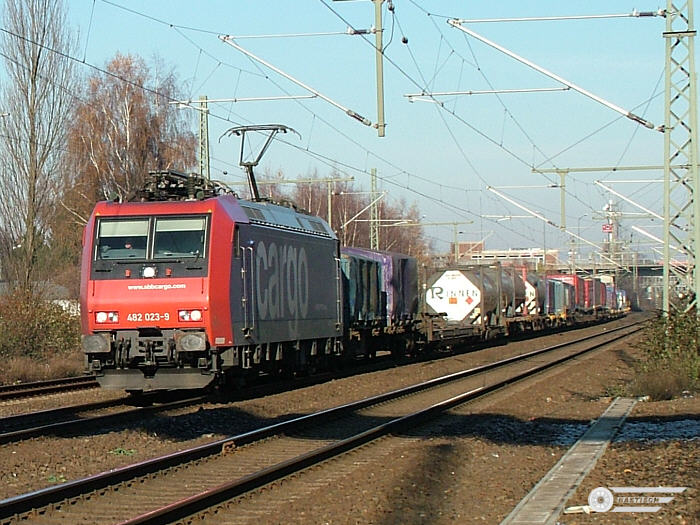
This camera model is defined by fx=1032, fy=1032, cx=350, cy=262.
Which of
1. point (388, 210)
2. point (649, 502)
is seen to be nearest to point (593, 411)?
point (649, 502)

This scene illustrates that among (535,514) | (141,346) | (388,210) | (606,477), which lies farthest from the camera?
(388,210)

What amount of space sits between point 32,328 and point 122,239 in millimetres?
12613

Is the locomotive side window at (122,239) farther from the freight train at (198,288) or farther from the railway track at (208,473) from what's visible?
the railway track at (208,473)

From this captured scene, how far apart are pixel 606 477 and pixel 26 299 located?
22.1 m

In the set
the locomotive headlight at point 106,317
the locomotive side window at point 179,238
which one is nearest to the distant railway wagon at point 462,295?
the locomotive side window at point 179,238

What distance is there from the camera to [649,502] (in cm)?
886

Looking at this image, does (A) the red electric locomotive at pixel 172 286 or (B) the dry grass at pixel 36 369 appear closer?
(A) the red electric locomotive at pixel 172 286

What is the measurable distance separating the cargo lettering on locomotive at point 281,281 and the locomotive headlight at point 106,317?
2666mm

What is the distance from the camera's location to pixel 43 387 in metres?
22.0

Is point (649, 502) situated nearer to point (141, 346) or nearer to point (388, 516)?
point (388, 516)

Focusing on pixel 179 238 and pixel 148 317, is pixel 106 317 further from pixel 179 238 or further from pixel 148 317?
pixel 179 238

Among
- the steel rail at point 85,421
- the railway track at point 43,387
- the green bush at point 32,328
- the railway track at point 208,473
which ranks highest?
the green bush at point 32,328

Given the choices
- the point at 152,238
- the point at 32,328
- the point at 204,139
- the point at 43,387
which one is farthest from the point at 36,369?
the point at 152,238

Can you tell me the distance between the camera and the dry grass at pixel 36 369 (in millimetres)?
24461
